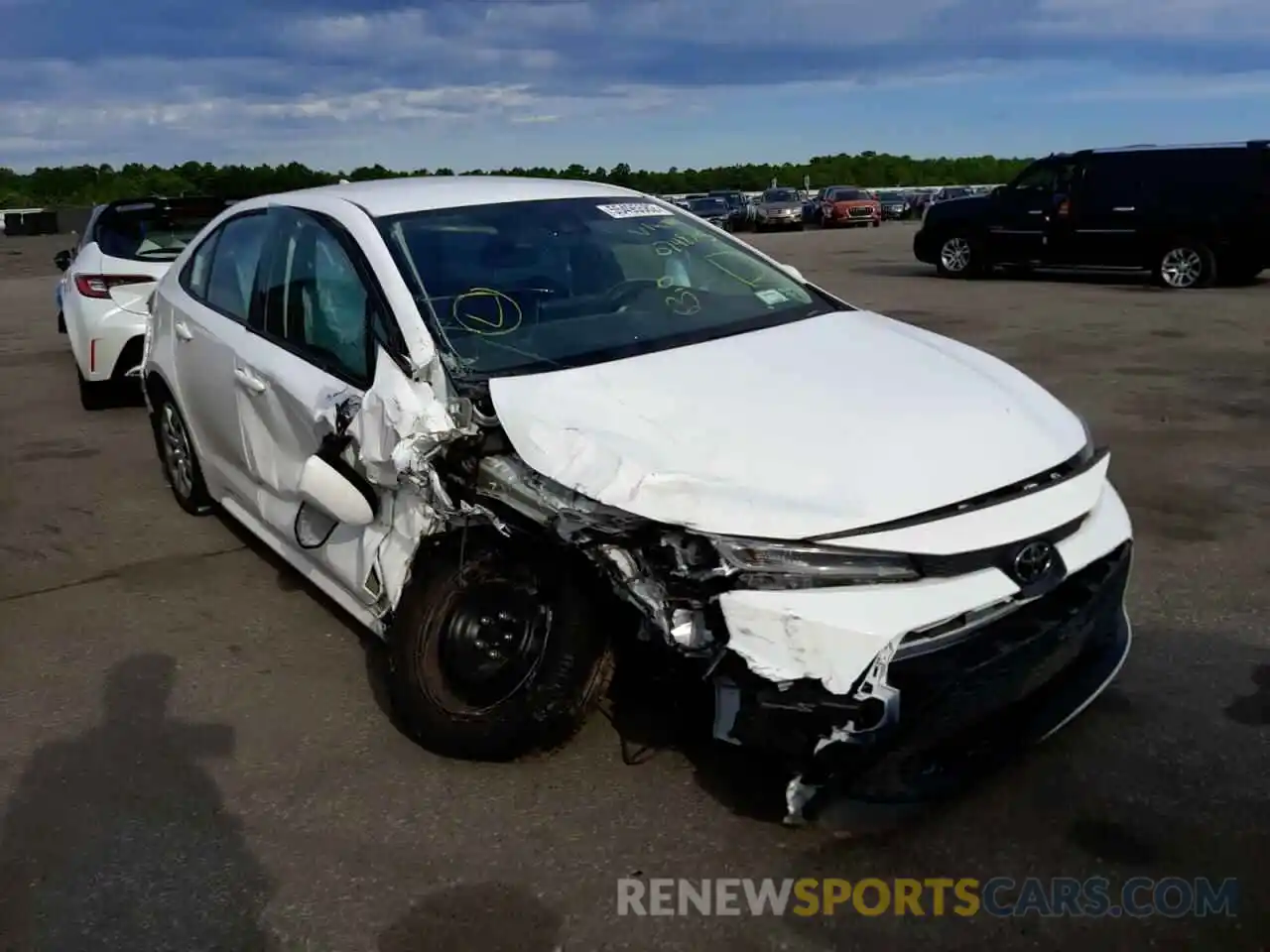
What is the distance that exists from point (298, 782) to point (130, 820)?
0.46 metres

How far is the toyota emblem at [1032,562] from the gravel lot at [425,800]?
Answer: 69cm

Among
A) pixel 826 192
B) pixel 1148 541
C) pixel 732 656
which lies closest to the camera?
pixel 732 656

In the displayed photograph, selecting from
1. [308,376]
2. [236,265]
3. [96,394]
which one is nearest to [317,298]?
[308,376]

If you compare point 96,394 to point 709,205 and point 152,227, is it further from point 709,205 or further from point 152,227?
point 709,205

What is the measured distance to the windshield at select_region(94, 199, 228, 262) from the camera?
27.7ft

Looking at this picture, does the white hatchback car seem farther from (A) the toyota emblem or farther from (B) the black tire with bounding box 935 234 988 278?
(B) the black tire with bounding box 935 234 988 278

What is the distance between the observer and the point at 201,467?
534 centimetres

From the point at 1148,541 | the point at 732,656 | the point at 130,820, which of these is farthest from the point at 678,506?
the point at 1148,541

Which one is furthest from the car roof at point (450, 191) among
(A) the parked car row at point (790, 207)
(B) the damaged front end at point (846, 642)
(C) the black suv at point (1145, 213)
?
(A) the parked car row at point (790, 207)

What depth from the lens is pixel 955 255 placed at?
1792cm

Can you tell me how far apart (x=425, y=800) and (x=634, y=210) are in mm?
2493

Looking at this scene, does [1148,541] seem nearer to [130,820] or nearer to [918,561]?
[918,561]

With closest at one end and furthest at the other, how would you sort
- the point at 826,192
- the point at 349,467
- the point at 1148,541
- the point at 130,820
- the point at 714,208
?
1. the point at 130,820
2. the point at 349,467
3. the point at 1148,541
4. the point at 714,208
5. the point at 826,192

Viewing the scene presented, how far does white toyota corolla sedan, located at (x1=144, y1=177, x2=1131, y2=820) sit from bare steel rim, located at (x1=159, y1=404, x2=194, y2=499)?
1328mm
